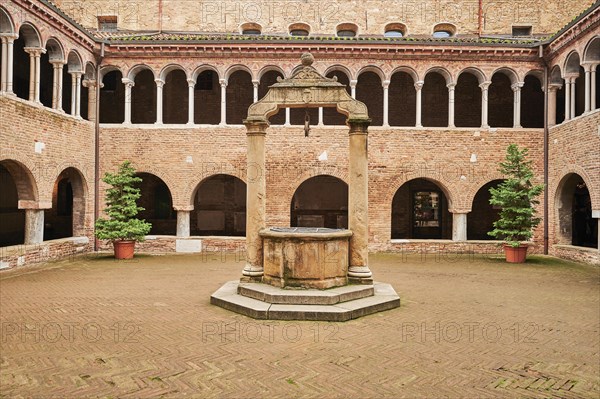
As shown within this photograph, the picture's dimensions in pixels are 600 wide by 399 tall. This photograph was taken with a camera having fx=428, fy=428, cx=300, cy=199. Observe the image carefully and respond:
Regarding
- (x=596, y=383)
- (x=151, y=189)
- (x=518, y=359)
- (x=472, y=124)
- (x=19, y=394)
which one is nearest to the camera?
(x=19, y=394)

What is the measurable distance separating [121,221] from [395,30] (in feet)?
55.7

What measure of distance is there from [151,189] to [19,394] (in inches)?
714

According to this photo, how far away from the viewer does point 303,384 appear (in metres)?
4.85

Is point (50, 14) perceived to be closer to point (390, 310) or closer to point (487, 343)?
point (390, 310)

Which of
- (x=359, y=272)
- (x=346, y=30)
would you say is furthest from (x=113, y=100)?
(x=359, y=272)

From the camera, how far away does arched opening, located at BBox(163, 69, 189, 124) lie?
19891mm

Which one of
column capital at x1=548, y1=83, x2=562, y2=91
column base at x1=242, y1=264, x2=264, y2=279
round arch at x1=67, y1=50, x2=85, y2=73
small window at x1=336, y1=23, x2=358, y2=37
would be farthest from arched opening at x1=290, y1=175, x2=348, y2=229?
column base at x1=242, y1=264, x2=264, y2=279

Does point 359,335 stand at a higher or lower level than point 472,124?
lower

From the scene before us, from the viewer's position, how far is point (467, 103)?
20047 millimetres

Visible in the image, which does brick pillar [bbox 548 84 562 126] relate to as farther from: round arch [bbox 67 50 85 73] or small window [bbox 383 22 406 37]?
round arch [bbox 67 50 85 73]

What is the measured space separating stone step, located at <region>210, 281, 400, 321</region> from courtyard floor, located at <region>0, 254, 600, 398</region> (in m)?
0.19

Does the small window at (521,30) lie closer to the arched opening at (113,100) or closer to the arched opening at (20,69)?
the arched opening at (113,100)

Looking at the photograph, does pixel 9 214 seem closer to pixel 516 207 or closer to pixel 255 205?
pixel 255 205

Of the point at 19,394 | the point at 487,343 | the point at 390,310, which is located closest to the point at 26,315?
the point at 19,394
